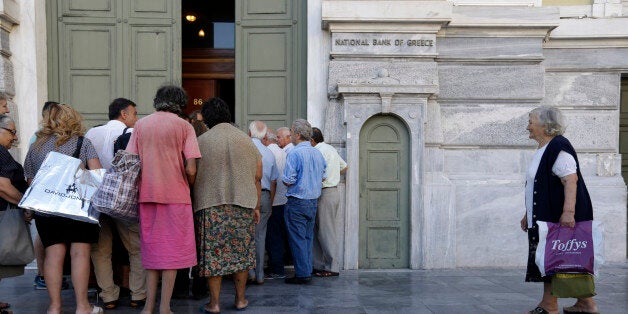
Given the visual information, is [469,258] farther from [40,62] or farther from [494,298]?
[40,62]

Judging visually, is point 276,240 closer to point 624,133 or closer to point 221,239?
point 221,239

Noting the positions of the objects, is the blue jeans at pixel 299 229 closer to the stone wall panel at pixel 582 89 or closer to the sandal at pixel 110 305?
the sandal at pixel 110 305

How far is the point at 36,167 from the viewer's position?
4.60 metres

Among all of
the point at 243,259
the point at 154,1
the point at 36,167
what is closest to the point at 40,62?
the point at 154,1

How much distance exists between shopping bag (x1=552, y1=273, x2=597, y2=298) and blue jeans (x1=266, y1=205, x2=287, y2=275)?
3.30 m

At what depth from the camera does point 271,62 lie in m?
7.97

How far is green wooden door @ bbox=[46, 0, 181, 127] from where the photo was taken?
7863 millimetres

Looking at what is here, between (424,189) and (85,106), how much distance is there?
16.5ft

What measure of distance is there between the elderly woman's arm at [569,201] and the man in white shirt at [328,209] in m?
2.91

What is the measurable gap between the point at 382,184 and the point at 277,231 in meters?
1.62

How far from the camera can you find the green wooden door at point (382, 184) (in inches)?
290

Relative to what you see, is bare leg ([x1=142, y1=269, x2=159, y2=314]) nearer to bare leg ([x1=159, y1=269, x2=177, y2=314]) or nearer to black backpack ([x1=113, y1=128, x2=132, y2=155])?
bare leg ([x1=159, y1=269, x2=177, y2=314])

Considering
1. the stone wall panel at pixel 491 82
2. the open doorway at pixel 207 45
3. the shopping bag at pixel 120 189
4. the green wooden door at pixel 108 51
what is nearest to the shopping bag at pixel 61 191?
the shopping bag at pixel 120 189

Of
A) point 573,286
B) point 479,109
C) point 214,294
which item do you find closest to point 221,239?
point 214,294
